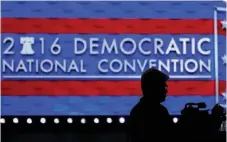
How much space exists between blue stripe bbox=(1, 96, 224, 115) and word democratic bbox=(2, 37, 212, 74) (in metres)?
0.32

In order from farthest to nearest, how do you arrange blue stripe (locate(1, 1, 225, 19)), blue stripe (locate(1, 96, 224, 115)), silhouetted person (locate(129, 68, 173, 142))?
1. blue stripe (locate(1, 1, 225, 19))
2. blue stripe (locate(1, 96, 224, 115))
3. silhouetted person (locate(129, 68, 173, 142))

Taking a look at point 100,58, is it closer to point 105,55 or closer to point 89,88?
point 105,55

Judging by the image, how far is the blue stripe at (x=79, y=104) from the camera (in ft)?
20.5

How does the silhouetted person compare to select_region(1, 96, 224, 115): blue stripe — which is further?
select_region(1, 96, 224, 115): blue stripe

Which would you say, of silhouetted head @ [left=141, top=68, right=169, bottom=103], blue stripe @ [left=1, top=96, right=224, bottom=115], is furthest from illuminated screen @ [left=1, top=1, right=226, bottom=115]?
silhouetted head @ [left=141, top=68, right=169, bottom=103]

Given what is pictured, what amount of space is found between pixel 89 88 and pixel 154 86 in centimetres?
359

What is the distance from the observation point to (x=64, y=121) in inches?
246

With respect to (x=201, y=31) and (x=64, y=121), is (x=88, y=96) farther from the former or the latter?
(x=201, y=31)

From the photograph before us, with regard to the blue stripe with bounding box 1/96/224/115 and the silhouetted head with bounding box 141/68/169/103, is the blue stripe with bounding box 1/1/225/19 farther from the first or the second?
the silhouetted head with bounding box 141/68/169/103

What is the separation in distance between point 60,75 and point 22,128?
75 centimetres

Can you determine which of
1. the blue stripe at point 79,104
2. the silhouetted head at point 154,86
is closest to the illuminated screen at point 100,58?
the blue stripe at point 79,104

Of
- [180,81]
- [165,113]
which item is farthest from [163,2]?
[165,113]

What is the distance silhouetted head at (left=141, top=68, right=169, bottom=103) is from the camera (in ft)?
8.90

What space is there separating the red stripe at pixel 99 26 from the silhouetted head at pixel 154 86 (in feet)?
11.8
